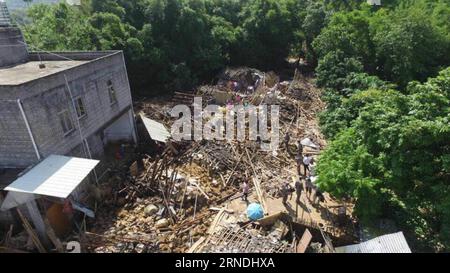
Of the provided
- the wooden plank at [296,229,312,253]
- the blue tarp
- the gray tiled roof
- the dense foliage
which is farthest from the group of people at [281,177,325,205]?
the gray tiled roof

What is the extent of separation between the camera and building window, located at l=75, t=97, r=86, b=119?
15.3 metres

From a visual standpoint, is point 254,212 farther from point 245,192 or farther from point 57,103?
point 57,103

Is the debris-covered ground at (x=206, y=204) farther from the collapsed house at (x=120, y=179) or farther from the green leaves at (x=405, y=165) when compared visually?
the green leaves at (x=405, y=165)

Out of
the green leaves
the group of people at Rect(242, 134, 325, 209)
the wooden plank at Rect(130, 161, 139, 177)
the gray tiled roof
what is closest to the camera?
the green leaves

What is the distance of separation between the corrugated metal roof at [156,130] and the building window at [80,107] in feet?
14.8

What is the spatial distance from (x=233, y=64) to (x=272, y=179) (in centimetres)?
2321

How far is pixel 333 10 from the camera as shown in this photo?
1476 inches

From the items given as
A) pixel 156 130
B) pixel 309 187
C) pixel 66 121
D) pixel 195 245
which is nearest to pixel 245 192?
pixel 309 187

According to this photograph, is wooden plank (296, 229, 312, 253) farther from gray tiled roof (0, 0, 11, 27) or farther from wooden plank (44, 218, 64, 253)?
gray tiled roof (0, 0, 11, 27)

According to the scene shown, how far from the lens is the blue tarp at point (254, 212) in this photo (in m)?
13.2

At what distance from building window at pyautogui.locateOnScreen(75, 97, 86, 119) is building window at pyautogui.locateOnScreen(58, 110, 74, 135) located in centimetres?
71

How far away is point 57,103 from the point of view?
45.2ft

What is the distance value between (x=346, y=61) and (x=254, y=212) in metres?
19.0

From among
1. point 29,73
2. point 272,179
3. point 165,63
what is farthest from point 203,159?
point 165,63
